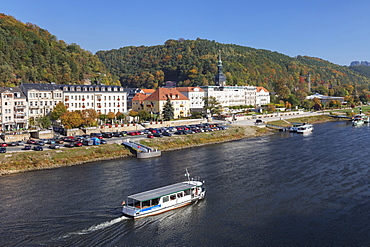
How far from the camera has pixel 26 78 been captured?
3233 inches

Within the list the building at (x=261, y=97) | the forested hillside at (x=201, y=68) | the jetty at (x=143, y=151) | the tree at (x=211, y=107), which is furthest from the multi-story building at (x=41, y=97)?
the building at (x=261, y=97)

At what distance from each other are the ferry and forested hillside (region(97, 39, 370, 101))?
92059 mm

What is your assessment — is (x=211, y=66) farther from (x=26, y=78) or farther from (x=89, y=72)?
(x=26, y=78)

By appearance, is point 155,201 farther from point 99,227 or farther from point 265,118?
point 265,118

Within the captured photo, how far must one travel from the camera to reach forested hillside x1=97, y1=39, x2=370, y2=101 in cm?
13688

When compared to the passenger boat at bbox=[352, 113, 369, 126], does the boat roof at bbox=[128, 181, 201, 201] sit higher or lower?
lower

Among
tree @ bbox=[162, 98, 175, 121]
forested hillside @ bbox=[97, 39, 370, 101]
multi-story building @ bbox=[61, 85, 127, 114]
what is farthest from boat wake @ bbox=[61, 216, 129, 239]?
forested hillside @ bbox=[97, 39, 370, 101]

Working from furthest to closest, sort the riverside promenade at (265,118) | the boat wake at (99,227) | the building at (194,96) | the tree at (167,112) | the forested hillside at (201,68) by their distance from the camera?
the forested hillside at (201,68)
the building at (194,96)
the riverside promenade at (265,118)
the tree at (167,112)
the boat wake at (99,227)

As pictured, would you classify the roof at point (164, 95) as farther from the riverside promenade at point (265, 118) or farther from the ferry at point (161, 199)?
the ferry at point (161, 199)

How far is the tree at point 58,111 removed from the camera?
198 feet

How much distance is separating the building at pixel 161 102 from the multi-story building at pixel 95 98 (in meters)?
6.46

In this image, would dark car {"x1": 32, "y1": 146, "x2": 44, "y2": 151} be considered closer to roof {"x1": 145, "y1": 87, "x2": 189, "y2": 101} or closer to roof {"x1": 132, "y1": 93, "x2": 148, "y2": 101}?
roof {"x1": 145, "y1": 87, "x2": 189, "y2": 101}

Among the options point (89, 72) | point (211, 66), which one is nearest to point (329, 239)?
point (89, 72)

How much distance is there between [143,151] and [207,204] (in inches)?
772
